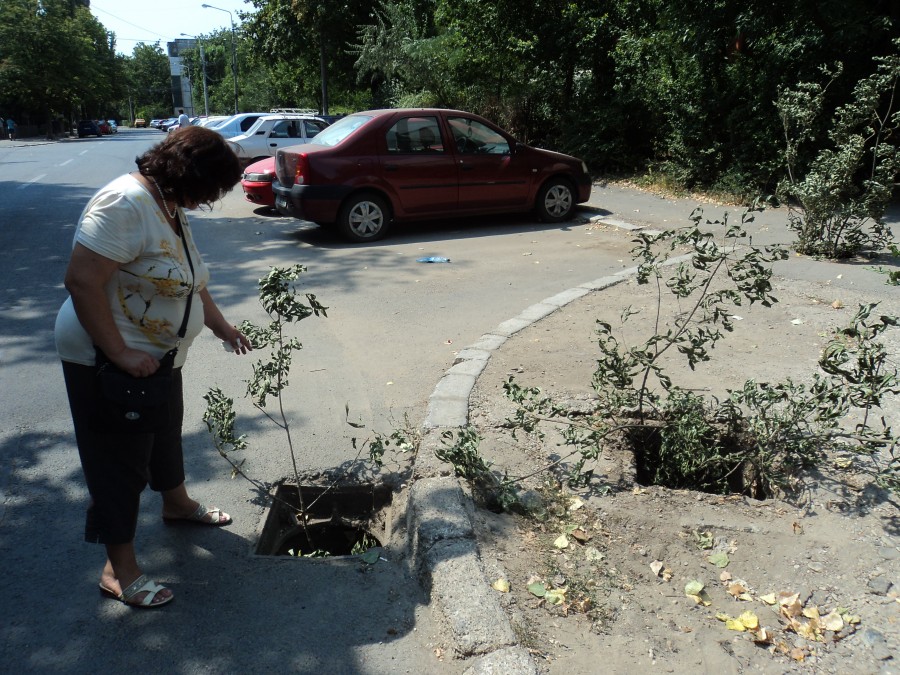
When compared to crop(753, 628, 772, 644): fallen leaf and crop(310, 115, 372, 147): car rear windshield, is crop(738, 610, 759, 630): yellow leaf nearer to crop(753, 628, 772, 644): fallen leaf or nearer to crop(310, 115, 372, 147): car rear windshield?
crop(753, 628, 772, 644): fallen leaf

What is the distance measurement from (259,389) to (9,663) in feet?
5.34

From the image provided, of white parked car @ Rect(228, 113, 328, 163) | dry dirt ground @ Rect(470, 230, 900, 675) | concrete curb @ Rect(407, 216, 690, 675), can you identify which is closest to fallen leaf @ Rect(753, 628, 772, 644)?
dry dirt ground @ Rect(470, 230, 900, 675)

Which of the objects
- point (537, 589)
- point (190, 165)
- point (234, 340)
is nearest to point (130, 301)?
point (190, 165)

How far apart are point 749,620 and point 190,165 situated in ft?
9.04

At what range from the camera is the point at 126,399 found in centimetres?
262

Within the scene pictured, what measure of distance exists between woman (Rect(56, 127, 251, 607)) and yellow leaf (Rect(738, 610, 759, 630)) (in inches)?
89.9

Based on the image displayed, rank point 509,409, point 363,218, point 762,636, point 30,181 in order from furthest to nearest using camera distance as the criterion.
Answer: point 30,181 → point 363,218 → point 509,409 → point 762,636

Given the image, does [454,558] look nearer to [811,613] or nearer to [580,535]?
[580,535]

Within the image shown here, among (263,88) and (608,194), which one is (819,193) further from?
(263,88)

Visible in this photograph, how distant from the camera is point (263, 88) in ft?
197

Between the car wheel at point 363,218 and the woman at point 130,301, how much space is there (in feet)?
24.0

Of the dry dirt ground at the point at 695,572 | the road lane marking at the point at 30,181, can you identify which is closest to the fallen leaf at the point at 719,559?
the dry dirt ground at the point at 695,572

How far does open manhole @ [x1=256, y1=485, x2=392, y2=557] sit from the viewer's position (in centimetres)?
368

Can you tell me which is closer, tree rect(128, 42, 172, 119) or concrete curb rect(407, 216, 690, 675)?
concrete curb rect(407, 216, 690, 675)
